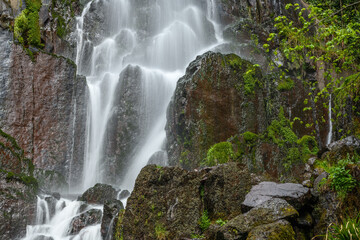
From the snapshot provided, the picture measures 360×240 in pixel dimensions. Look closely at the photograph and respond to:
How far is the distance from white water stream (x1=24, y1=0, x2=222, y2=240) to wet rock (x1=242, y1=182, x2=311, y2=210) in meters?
6.08

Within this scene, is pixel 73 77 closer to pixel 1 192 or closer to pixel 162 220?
pixel 1 192

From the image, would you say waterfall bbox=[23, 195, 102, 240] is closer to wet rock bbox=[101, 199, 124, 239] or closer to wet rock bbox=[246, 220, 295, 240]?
wet rock bbox=[101, 199, 124, 239]

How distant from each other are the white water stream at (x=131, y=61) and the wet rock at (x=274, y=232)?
269 inches

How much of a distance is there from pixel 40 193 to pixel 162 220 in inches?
289

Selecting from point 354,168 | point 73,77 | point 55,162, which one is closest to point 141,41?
point 73,77

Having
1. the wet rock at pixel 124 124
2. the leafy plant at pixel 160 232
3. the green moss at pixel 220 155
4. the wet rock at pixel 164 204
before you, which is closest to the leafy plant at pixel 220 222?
the wet rock at pixel 164 204

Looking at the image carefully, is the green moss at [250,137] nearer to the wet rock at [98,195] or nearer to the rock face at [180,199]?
the rock face at [180,199]

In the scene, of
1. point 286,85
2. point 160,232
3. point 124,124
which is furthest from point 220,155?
point 124,124

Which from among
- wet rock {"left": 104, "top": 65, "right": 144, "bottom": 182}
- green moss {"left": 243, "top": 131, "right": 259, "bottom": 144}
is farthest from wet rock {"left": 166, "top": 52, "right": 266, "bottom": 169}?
wet rock {"left": 104, "top": 65, "right": 144, "bottom": 182}

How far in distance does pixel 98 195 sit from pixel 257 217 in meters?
8.88

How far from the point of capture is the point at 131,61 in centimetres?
2416

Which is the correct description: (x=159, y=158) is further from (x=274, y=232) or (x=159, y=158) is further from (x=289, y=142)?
(x=274, y=232)

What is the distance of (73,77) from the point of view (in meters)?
19.2

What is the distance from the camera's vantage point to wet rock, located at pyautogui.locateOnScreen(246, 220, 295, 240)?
211 inches
